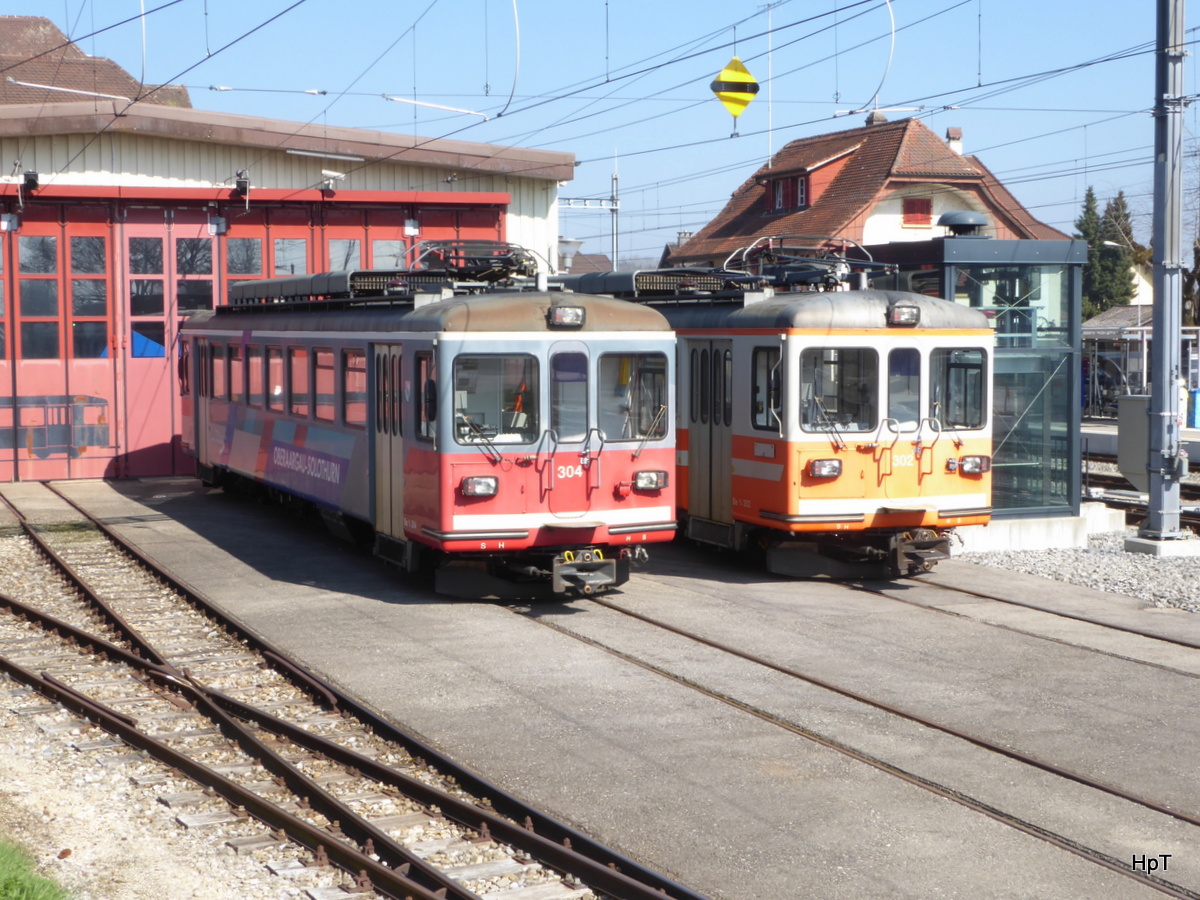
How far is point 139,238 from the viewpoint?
24656 millimetres

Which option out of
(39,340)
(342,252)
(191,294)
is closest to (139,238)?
(191,294)

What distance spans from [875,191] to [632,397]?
36.6 metres

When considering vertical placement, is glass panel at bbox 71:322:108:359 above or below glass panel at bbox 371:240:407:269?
below

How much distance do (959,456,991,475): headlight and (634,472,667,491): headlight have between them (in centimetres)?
309

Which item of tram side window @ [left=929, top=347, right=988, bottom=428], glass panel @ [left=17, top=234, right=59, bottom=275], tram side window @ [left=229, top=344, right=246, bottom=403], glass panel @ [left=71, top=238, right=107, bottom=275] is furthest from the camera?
glass panel @ [left=71, top=238, right=107, bottom=275]

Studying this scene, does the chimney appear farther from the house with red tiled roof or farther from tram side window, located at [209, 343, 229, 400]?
tram side window, located at [209, 343, 229, 400]

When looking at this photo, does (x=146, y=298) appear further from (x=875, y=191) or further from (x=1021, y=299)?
(x=875, y=191)

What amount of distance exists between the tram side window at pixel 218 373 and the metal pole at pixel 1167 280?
1163 centimetres

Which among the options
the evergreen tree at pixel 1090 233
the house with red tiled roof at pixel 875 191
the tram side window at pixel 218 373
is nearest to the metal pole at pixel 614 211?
the house with red tiled roof at pixel 875 191

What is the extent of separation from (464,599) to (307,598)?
4.63ft

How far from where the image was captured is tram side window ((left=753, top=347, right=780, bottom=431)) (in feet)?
44.6

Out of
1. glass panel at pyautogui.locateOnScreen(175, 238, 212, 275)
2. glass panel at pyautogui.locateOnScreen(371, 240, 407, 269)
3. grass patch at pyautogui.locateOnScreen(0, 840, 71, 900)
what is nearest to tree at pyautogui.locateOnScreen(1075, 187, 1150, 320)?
glass panel at pyautogui.locateOnScreen(371, 240, 407, 269)

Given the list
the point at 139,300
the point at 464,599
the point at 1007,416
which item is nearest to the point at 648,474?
the point at 464,599

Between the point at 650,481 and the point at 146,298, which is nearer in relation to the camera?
the point at 650,481
